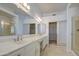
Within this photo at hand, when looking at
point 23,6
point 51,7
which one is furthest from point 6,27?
point 51,7

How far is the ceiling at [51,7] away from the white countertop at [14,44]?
44cm

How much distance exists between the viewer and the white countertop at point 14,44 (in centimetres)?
138

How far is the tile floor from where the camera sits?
1663mm

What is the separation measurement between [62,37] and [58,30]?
135mm

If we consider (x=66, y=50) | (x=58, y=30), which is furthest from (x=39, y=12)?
(x=66, y=50)

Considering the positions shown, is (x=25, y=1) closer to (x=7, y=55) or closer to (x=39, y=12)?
(x=39, y=12)

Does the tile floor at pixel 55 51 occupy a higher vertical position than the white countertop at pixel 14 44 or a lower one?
lower

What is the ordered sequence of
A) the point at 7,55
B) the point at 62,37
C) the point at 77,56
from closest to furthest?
1. the point at 7,55
2. the point at 77,56
3. the point at 62,37

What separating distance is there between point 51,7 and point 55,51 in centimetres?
→ 68

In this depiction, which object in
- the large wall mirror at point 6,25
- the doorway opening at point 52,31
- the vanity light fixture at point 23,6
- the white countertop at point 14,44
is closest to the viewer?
the white countertop at point 14,44

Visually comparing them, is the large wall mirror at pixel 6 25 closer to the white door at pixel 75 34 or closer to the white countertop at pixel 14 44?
the white countertop at pixel 14 44

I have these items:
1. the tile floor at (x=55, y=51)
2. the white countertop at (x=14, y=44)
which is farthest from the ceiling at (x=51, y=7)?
the tile floor at (x=55, y=51)

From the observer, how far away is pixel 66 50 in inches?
68.5

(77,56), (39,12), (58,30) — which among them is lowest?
(77,56)
